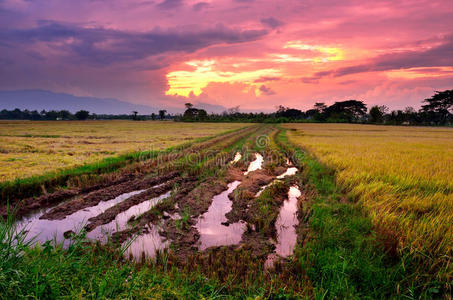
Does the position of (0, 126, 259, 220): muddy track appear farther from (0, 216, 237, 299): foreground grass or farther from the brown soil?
the brown soil

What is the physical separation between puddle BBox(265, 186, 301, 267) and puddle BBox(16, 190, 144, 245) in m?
3.91

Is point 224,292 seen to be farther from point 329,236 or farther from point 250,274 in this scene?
point 329,236

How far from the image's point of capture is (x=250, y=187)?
758 cm

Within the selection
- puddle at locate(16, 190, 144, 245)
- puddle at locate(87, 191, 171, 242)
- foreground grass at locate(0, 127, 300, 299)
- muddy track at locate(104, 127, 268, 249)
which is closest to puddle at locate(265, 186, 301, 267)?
foreground grass at locate(0, 127, 300, 299)

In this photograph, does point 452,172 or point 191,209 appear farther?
point 452,172

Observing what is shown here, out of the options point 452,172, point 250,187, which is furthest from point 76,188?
point 452,172

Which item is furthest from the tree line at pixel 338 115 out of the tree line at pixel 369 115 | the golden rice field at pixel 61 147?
the golden rice field at pixel 61 147

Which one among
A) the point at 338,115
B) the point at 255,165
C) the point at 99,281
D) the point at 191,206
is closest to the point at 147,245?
the point at 99,281

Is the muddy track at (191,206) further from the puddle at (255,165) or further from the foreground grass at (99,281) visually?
the puddle at (255,165)

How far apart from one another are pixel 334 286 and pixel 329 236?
4.11 feet

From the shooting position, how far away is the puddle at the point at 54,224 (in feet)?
14.6

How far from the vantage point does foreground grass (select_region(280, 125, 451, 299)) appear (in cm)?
292

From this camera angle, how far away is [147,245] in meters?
4.09

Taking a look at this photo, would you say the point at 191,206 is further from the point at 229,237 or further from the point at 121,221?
the point at 229,237
